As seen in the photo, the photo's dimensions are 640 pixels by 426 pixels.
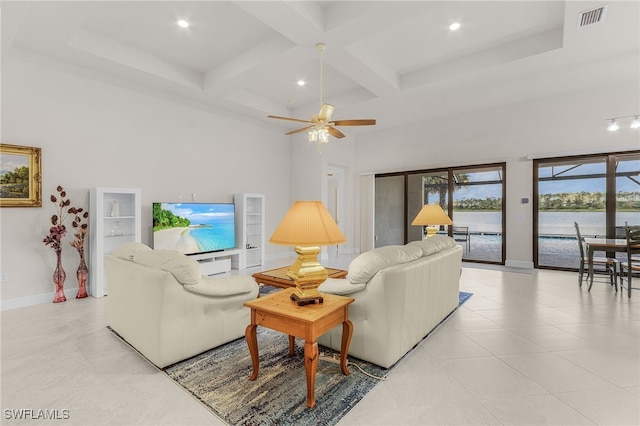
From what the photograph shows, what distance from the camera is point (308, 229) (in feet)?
6.63

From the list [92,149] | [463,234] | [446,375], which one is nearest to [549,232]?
[463,234]

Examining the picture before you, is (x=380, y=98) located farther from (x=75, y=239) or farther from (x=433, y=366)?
(x=75, y=239)

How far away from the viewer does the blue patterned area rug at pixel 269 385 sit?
1.78m

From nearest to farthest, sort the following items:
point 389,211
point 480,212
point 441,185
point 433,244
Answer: point 433,244 < point 480,212 < point 441,185 < point 389,211

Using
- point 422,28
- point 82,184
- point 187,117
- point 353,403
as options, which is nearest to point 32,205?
point 82,184

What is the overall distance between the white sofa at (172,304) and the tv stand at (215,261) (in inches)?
100

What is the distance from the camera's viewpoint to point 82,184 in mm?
4430

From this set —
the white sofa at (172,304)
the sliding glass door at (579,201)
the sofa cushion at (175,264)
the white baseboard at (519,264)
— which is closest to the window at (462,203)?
the white baseboard at (519,264)

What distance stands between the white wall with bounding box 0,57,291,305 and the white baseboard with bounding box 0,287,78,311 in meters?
0.01

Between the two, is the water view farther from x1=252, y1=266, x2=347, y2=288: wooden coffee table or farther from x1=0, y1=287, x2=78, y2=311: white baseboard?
x1=0, y1=287, x2=78, y2=311: white baseboard

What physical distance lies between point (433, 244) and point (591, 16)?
312 cm

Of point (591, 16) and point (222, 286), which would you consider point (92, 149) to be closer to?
point (222, 286)

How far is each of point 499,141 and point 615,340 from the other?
4548 millimetres

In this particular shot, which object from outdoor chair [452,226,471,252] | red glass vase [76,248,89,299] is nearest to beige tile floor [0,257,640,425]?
red glass vase [76,248,89,299]
